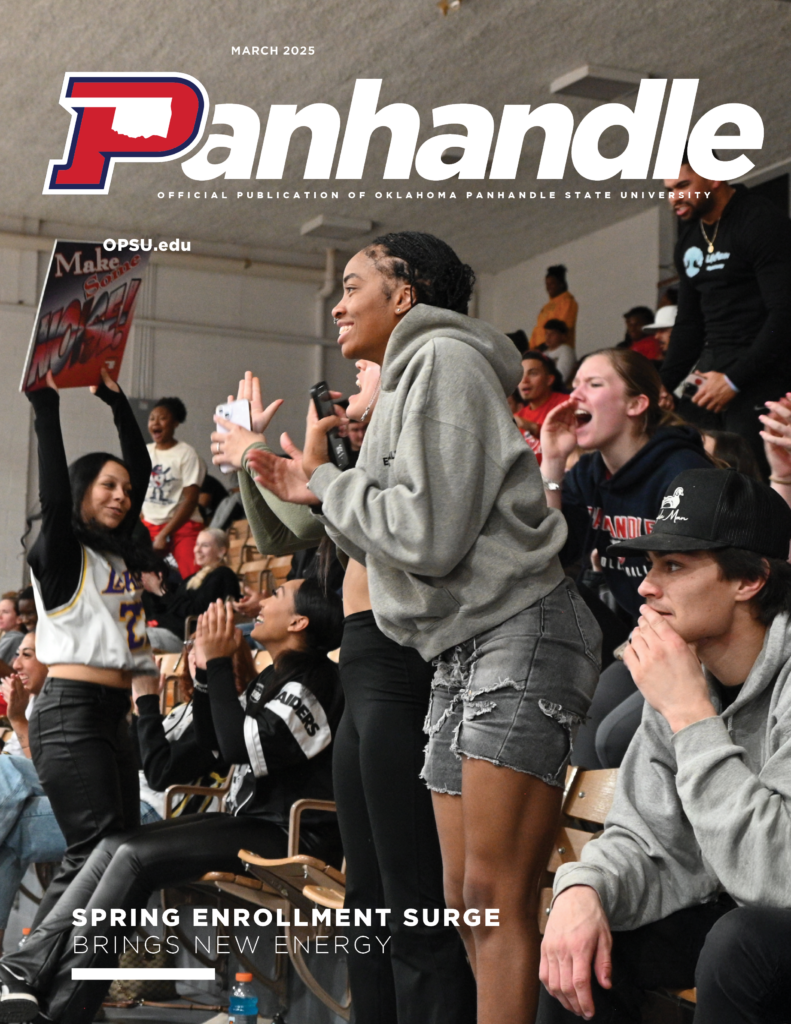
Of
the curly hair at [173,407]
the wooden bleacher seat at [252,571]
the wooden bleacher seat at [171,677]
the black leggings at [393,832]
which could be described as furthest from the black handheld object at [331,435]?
the curly hair at [173,407]

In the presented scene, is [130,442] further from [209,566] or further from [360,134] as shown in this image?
[360,134]

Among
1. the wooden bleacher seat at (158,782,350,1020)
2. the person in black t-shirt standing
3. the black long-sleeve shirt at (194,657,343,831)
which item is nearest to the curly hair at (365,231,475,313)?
the wooden bleacher seat at (158,782,350,1020)

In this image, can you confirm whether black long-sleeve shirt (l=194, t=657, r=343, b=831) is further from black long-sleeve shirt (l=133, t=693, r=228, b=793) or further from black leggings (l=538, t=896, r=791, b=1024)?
black leggings (l=538, t=896, r=791, b=1024)

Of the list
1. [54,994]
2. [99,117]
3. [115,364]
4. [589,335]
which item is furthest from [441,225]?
[54,994]

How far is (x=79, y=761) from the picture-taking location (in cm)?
294

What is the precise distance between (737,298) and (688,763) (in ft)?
8.91

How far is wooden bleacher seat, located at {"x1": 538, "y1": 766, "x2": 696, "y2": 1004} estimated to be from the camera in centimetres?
229

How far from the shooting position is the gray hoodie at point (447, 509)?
165 centimetres

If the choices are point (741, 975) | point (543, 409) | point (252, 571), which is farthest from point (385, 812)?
point (252, 571)

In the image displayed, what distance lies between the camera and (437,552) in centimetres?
164

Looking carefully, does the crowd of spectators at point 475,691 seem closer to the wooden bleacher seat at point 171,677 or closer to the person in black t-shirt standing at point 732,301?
the person in black t-shirt standing at point 732,301

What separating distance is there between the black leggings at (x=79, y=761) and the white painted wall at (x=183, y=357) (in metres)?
7.26

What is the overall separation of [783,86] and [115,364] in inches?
228

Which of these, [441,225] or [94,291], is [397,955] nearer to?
[94,291]
